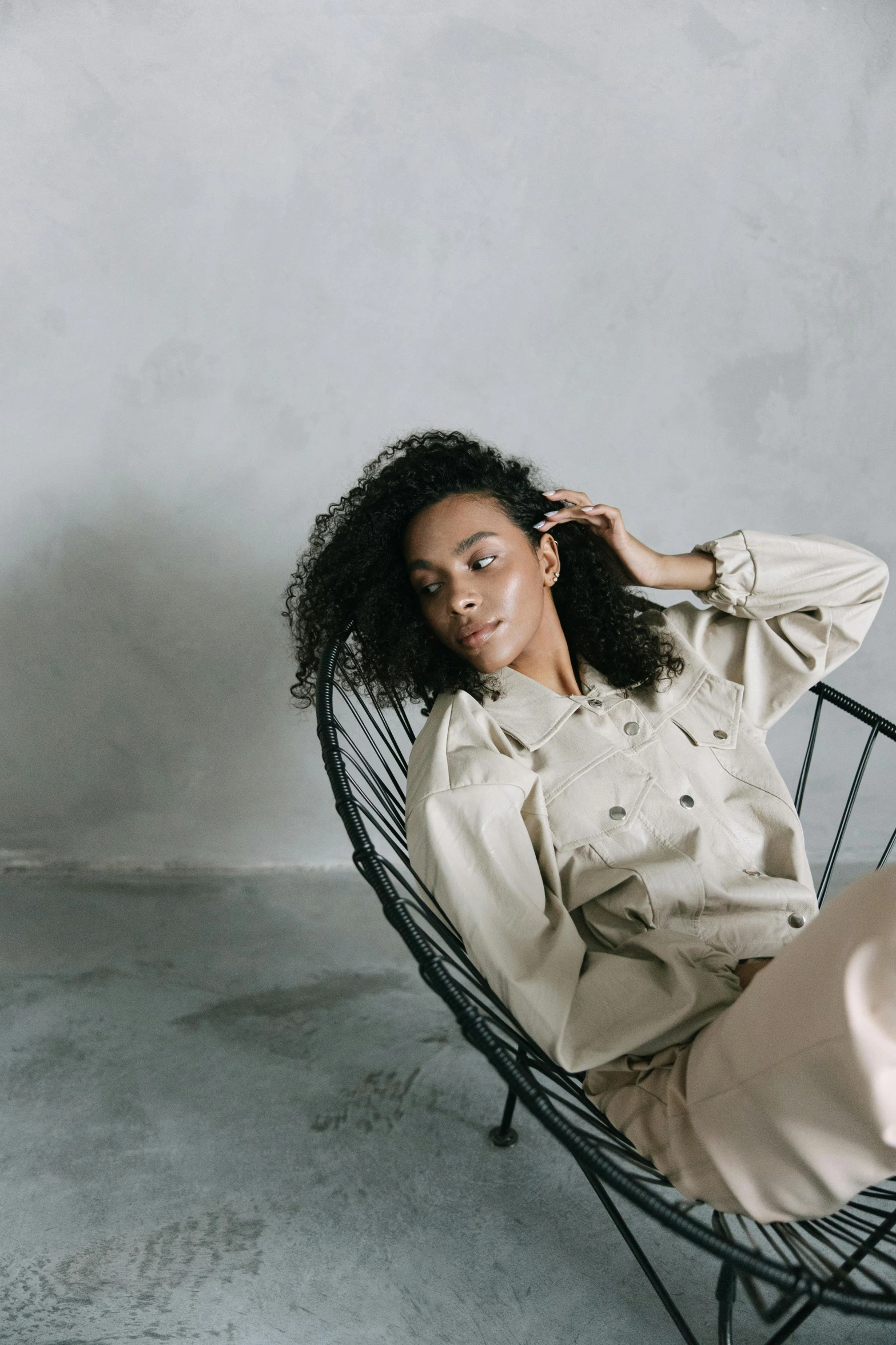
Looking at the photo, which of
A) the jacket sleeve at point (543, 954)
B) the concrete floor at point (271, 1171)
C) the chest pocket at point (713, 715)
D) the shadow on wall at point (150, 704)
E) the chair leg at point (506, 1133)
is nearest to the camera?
the jacket sleeve at point (543, 954)

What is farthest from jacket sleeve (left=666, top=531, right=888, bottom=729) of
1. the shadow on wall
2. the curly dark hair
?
the shadow on wall

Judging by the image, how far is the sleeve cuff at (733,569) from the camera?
1.67 meters

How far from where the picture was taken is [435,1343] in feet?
4.49

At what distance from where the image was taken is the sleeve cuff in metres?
1.67

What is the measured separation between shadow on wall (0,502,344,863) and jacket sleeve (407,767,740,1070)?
127 centimetres

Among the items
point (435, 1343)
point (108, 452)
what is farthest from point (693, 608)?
point (108, 452)

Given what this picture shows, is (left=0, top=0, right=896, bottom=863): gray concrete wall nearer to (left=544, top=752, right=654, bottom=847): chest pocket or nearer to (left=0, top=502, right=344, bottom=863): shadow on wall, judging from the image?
(left=0, top=502, right=344, bottom=863): shadow on wall

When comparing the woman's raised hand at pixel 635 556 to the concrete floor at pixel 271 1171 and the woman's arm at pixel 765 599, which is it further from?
the concrete floor at pixel 271 1171

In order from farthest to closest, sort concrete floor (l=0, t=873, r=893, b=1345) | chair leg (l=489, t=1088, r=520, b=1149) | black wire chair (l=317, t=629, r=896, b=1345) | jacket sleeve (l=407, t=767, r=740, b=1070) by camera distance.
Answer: chair leg (l=489, t=1088, r=520, b=1149) → concrete floor (l=0, t=873, r=893, b=1345) → jacket sleeve (l=407, t=767, r=740, b=1070) → black wire chair (l=317, t=629, r=896, b=1345)

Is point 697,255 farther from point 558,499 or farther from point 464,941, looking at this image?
point 464,941

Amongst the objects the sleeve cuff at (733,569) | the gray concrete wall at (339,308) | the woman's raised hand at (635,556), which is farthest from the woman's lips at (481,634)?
the gray concrete wall at (339,308)

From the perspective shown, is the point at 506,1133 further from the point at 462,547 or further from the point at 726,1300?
the point at 462,547

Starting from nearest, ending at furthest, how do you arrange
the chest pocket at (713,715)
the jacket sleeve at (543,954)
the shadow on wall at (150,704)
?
the jacket sleeve at (543,954) → the chest pocket at (713,715) → the shadow on wall at (150,704)

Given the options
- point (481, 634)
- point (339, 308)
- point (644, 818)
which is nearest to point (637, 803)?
point (644, 818)
